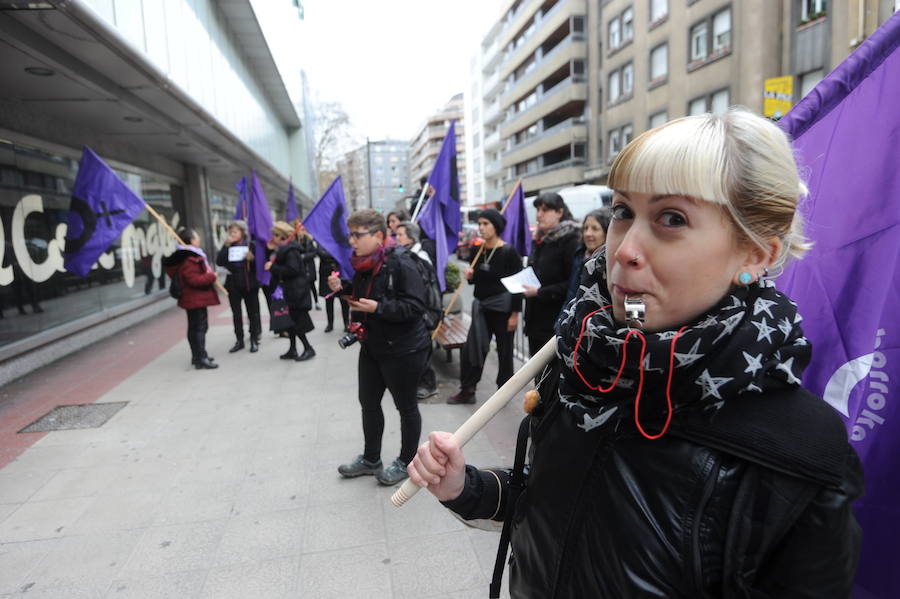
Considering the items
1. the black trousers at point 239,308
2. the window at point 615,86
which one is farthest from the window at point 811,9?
the black trousers at point 239,308

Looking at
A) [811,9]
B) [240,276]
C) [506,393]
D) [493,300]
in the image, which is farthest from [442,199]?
[811,9]

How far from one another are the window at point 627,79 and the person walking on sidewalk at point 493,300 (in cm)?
2818

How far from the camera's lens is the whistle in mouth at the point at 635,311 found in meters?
0.93

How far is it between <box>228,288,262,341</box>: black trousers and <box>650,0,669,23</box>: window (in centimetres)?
2580

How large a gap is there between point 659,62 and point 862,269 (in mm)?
29808

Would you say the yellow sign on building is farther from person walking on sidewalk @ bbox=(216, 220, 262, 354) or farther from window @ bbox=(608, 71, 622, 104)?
window @ bbox=(608, 71, 622, 104)

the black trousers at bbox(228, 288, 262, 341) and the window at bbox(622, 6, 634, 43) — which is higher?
the window at bbox(622, 6, 634, 43)

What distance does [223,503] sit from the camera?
12.1 ft

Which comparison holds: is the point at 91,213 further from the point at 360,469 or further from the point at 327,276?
the point at 360,469

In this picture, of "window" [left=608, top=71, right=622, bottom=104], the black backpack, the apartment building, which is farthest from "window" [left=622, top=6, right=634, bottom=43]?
the apartment building

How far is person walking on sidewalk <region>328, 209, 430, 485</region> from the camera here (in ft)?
12.2

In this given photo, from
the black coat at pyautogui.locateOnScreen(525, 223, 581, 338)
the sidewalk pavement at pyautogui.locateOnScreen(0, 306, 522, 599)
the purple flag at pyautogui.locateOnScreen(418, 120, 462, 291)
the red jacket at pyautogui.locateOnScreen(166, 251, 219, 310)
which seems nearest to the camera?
the sidewalk pavement at pyautogui.locateOnScreen(0, 306, 522, 599)

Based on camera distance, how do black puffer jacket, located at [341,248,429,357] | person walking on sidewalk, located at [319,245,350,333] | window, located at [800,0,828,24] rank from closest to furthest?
black puffer jacket, located at [341,248,429,357] < person walking on sidewalk, located at [319,245,350,333] < window, located at [800,0,828,24]

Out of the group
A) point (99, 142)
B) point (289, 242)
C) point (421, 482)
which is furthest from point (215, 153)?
point (421, 482)
